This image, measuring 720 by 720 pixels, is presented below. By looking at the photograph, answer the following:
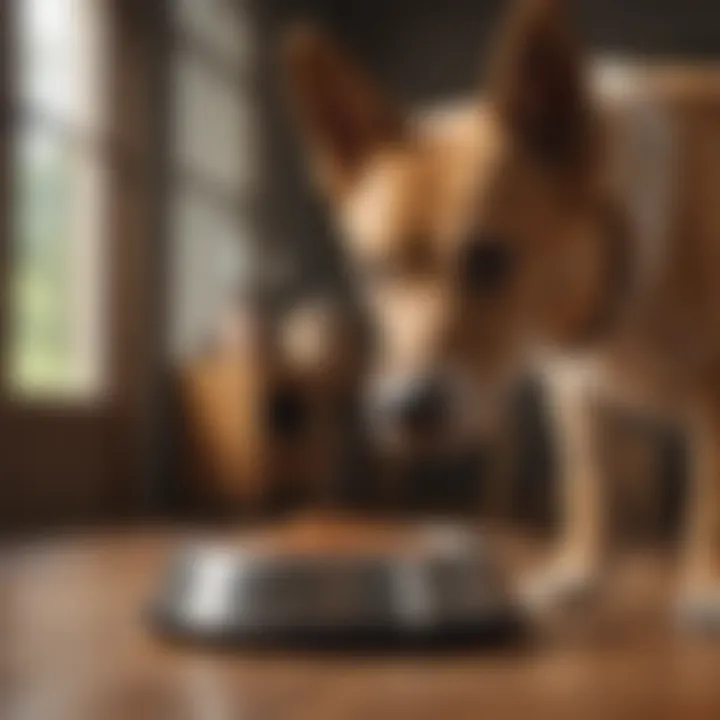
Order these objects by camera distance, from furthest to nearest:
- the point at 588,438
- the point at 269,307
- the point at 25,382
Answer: the point at 269,307 < the point at 25,382 < the point at 588,438

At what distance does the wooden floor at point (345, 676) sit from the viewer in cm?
100

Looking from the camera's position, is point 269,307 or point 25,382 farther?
point 269,307

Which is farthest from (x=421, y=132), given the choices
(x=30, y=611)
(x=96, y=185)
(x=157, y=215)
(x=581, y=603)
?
(x=157, y=215)

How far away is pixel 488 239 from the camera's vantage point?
4.81ft

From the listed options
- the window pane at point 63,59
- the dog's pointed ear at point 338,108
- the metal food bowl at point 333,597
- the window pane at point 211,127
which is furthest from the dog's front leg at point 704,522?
the window pane at point 211,127

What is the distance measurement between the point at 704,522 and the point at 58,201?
2275 mm

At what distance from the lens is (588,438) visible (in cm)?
170

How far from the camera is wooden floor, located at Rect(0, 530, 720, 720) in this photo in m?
1.00

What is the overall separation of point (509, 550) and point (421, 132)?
3.29 feet

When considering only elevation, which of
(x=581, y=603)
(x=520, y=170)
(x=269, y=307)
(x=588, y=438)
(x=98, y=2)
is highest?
(x=98, y=2)

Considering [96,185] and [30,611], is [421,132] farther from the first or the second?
[96,185]

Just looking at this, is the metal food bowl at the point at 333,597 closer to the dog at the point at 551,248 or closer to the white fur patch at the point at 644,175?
the dog at the point at 551,248

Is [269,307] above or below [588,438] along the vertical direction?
above

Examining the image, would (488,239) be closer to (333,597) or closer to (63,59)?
(333,597)
